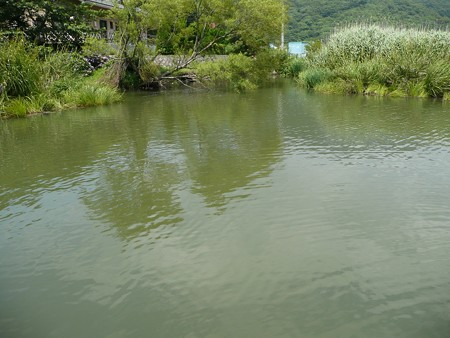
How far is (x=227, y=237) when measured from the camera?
15.2 feet

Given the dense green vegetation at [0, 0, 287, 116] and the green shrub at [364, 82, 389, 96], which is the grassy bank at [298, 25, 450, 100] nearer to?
the green shrub at [364, 82, 389, 96]

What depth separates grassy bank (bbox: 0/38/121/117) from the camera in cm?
1330

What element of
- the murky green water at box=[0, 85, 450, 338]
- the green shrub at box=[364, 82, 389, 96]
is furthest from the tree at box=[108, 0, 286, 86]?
the murky green water at box=[0, 85, 450, 338]

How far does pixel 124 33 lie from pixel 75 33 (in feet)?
15.8

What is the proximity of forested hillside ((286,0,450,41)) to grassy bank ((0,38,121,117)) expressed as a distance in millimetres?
53762

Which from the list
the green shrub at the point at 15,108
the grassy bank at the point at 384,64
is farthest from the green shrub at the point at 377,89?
the green shrub at the point at 15,108

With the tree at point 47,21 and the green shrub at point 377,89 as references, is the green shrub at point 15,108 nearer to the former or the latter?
the tree at point 47,21

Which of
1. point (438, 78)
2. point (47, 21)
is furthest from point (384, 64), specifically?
point (47, 21)

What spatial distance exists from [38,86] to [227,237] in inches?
483

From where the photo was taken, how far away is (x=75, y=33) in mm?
23750

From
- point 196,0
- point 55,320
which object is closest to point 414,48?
point 196,0

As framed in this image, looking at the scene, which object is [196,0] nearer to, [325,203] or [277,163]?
[277,163]

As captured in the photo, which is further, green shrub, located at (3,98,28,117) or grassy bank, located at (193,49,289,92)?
grassy bank, located at (193,49,289,92)

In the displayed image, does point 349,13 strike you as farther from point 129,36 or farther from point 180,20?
point 129,36
